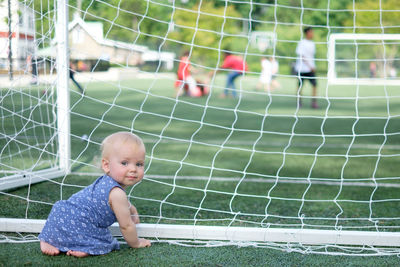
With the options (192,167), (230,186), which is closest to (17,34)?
(192,167)

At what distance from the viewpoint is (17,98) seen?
13.8 ft

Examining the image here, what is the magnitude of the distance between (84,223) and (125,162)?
0.33 metres

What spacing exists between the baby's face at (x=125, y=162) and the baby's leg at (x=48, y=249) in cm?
42

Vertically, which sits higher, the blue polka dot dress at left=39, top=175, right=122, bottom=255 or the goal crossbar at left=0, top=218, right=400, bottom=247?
the blue polka dot dress at left=39, top=175, right=122, bottom=255

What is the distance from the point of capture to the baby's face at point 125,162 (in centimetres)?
258

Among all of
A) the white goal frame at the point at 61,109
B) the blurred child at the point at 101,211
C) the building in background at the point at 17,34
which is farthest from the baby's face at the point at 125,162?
the building in background at the point at 17,34

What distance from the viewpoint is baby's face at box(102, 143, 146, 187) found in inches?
102

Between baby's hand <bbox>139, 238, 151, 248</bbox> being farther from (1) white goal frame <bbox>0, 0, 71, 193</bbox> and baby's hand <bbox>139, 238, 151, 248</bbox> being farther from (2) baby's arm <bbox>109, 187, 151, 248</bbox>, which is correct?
(1) white goal frame <bbox>0, 0, 71, 193</bbox>

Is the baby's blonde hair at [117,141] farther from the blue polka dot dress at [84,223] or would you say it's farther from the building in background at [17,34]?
the building in background at [17,34]

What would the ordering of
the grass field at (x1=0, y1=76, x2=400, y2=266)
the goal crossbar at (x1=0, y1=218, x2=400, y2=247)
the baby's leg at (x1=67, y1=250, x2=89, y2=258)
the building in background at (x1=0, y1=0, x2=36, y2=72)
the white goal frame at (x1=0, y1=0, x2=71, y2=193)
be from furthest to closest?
the white goal frame at (x1=0, y1=0, x2=71, y2=193)
the building in background at (x1=0, y1=0, x2=36, y2=72)
the goal crossbar at (x1=0, y1=218, x2=400, y2=247)
the grass field at (x1=0, y1=76, x2=400, y2=266)
the baby's leg at (x1=67, y1=250, x2=89, y2=258)

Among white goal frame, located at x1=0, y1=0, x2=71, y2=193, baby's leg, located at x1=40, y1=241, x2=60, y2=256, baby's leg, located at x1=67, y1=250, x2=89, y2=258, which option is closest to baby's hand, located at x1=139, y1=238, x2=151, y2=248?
baby's leg, located at x1=67, y1=250, x2=89, y2=258

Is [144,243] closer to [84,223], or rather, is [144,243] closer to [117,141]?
[84,223]

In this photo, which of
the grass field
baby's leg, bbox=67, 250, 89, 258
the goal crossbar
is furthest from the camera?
the goal crossbar

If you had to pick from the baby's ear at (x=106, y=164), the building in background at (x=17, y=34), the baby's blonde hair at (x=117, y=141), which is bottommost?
the baby's ear at (x=106, y=164)
